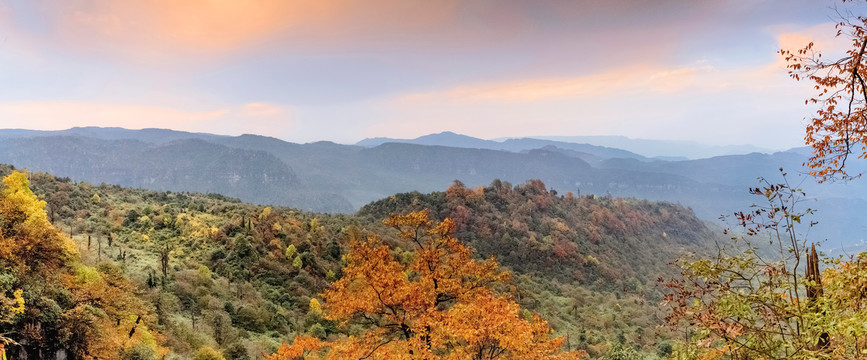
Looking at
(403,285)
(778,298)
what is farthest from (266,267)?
(778,298)

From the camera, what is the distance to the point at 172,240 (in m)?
43.7

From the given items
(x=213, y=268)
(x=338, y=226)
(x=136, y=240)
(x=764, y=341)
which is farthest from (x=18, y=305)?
(x=338, y=226)

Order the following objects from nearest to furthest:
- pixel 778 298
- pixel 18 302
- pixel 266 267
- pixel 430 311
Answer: pixel 778 298 < pixel 430 311 < pixel 18 302 < pixel 266 267

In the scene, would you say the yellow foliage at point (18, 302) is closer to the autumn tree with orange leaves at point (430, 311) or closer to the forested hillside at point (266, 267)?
the forested hillside at point (266, 267)

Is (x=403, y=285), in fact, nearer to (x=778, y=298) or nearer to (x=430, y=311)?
(x=430, y=311)

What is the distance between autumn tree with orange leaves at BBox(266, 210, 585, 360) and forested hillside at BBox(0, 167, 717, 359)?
5.91 feet

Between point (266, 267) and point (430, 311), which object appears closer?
point (430, 311)

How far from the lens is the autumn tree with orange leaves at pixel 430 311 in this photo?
1088 centimetres

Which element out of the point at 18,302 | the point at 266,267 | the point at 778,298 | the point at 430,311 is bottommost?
the point at 266,267

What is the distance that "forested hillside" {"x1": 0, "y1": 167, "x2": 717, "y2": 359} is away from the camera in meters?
24.5

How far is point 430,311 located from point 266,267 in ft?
120

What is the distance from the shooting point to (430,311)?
12.8m

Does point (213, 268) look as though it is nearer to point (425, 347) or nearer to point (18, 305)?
point (18, 305)

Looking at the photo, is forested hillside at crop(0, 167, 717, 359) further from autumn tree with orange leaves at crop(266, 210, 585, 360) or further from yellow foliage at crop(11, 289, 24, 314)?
autumn tree with orange leaves at crop(266, 210, 585, 360)
